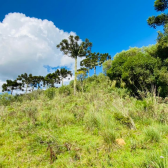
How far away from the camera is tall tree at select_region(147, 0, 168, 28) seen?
31.9 feet

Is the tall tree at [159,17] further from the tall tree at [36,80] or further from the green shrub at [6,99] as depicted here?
the tall tree at [36,80]

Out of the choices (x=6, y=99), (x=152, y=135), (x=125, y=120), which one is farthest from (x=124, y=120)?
(x=6, y=99)

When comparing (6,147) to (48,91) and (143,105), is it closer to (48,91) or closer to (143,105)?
(143,105)

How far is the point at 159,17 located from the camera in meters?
9.82

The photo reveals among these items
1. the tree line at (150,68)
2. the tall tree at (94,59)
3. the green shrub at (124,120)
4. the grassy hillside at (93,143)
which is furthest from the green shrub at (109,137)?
the tall tree at (94,59)

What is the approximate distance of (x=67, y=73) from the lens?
31.3m

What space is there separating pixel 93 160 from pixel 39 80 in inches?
1436

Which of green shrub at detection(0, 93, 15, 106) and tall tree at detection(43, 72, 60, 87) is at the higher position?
tall tree at detection(43, 72, 60, 87)

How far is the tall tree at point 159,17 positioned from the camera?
9.71 m

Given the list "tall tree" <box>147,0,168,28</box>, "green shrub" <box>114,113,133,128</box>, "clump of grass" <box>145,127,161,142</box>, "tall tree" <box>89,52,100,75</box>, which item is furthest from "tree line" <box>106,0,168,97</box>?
"tall tree" <box>89,52,100,75</box>

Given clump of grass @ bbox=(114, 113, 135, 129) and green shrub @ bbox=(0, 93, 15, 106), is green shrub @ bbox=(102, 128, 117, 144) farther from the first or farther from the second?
green shrub @ bbox=(0, 93, 15, 106)

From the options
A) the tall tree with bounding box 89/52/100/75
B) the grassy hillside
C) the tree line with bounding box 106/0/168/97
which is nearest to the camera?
the grassy hillside

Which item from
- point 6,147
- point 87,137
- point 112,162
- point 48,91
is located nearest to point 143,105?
point 87,137

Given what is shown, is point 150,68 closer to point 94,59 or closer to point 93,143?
point 93,143
